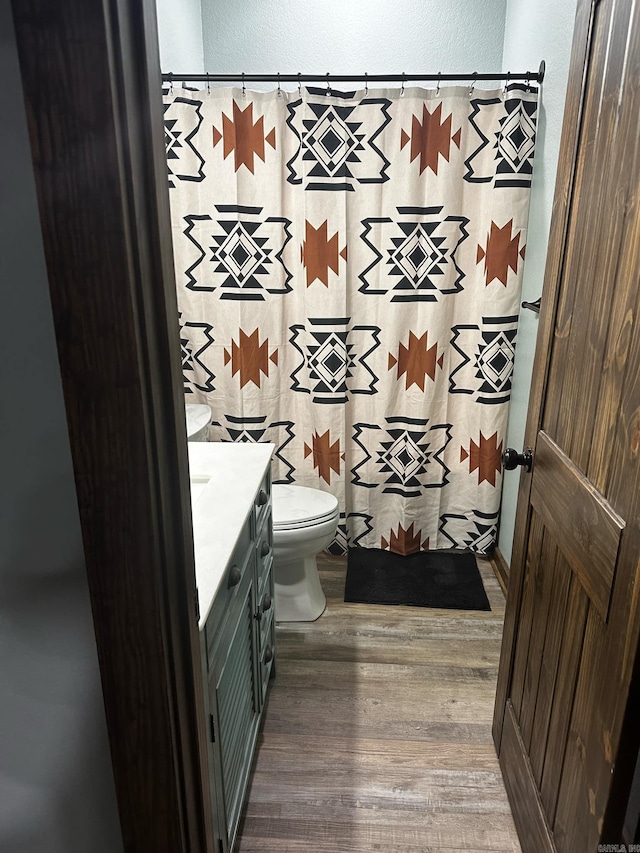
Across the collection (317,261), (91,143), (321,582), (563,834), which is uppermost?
(91,143)

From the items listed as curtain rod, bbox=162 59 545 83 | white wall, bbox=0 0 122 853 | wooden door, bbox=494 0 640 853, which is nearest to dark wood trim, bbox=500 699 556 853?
wooden door, bbox=494 0 640 853

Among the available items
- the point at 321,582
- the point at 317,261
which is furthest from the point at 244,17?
the point at 321,582

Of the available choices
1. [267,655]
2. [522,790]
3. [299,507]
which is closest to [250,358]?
[299,507]

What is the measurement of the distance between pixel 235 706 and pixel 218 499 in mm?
489

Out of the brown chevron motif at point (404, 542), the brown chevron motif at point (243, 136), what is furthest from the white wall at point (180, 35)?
the brown chevron motif at point (404, 542)

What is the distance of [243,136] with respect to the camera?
2248mm

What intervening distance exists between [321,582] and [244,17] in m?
2.53

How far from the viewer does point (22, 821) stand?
0.75 m

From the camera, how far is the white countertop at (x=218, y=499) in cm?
112

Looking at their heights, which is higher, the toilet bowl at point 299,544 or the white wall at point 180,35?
the white wall at point 180,35

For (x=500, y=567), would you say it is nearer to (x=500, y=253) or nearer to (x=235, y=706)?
(x=500, y=253)

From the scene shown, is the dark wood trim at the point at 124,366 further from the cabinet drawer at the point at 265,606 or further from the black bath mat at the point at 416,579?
the black bath mat at the point at 416,579

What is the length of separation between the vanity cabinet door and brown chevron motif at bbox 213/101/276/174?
168 cm

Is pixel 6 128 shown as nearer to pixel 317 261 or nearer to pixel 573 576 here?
pixel 573 576
